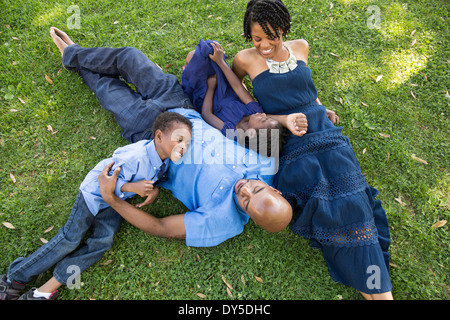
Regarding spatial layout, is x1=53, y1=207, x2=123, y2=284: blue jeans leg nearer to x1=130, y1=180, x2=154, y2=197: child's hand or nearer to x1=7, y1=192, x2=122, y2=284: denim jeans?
x1=7, y1=192, x2=122, y2=284: denim jeans

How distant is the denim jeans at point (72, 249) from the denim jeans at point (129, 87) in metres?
1.19

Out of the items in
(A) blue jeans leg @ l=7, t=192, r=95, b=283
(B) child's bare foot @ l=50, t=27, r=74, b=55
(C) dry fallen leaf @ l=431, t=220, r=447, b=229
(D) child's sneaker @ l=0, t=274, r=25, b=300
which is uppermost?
(B) child's bare foot @ l=50, t=27, r=74, b=55

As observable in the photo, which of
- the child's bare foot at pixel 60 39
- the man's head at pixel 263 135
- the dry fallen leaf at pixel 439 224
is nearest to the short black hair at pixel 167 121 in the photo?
the man's head at pixel 263 135

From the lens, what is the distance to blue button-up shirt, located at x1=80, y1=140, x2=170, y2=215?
3.65m

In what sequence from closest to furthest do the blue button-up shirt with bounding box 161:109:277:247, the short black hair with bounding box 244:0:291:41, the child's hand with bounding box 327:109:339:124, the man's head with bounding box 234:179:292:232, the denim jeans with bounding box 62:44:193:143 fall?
the man's head with bounding box 234:179:292:232
the short black hair with bounding box 244:0:291:41
the blue button-up shirt with bounding box 161:109:277:247
the denim jeans with bounding box 62:44:193:143
the child's hand with bounding box 327:109:339:124

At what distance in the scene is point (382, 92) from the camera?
508 centimetres

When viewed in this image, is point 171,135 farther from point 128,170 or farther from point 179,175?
point 128,170

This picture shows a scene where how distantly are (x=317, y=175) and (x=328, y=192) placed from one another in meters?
0.25

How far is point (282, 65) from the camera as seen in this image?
3857 millimetres

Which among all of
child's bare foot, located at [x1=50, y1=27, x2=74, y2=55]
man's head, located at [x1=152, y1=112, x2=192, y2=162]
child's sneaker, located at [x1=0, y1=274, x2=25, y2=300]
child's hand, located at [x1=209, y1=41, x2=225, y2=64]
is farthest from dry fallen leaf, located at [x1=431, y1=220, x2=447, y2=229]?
child's bare foot, located at [x1=50, y1=27, x2=74, y2=55]

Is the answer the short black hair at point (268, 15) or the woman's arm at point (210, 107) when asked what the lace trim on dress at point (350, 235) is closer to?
the woman's arm at point (210, 107)

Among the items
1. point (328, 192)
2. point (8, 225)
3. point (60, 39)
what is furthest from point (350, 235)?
point (60, 39)

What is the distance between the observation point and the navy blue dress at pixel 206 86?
4148 mm
